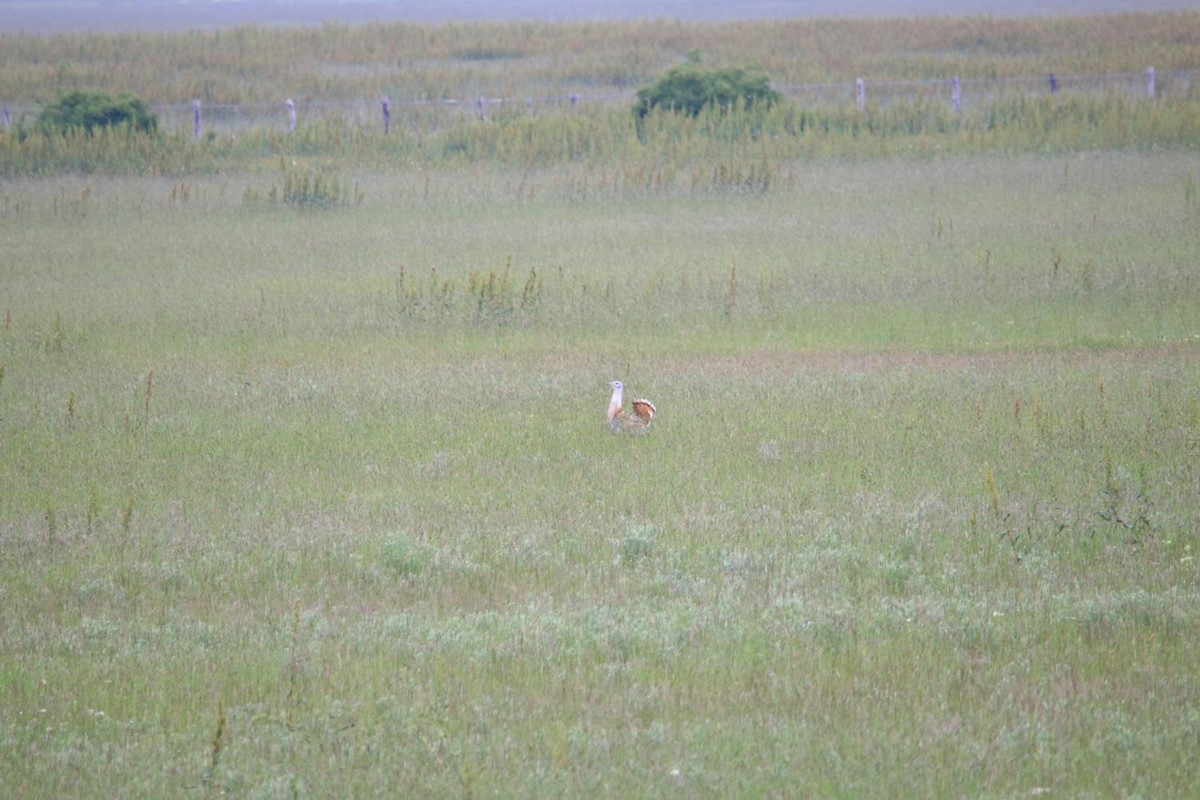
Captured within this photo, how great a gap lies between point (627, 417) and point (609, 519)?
2060 mm

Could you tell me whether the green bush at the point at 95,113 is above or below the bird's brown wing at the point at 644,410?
above

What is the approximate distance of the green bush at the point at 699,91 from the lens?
2977 cm

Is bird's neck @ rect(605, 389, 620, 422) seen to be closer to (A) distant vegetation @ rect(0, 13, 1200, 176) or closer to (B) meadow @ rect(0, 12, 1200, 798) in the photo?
(B) meadow @ rect(0, 12, 1200, 798)

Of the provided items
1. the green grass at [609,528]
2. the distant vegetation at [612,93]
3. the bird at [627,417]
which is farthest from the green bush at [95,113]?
the bird at [627,417]

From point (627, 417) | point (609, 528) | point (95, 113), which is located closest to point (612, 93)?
point (95, 113)

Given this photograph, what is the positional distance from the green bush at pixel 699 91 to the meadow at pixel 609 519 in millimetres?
11280

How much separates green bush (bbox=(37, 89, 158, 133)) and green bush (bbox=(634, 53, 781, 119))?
10626 mm

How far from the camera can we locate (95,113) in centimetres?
2945

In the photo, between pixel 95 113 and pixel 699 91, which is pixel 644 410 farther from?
pixel 95 113

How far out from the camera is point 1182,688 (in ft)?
19.1

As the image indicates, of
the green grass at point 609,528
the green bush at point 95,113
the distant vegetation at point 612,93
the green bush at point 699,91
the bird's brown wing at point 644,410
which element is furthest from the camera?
the green bush at point 699,91

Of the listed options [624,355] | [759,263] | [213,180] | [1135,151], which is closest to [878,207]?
[759,263]

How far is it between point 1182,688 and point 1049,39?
5169 centimetres

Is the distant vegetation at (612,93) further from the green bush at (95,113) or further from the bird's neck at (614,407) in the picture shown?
the bird's neck at (614,407)
